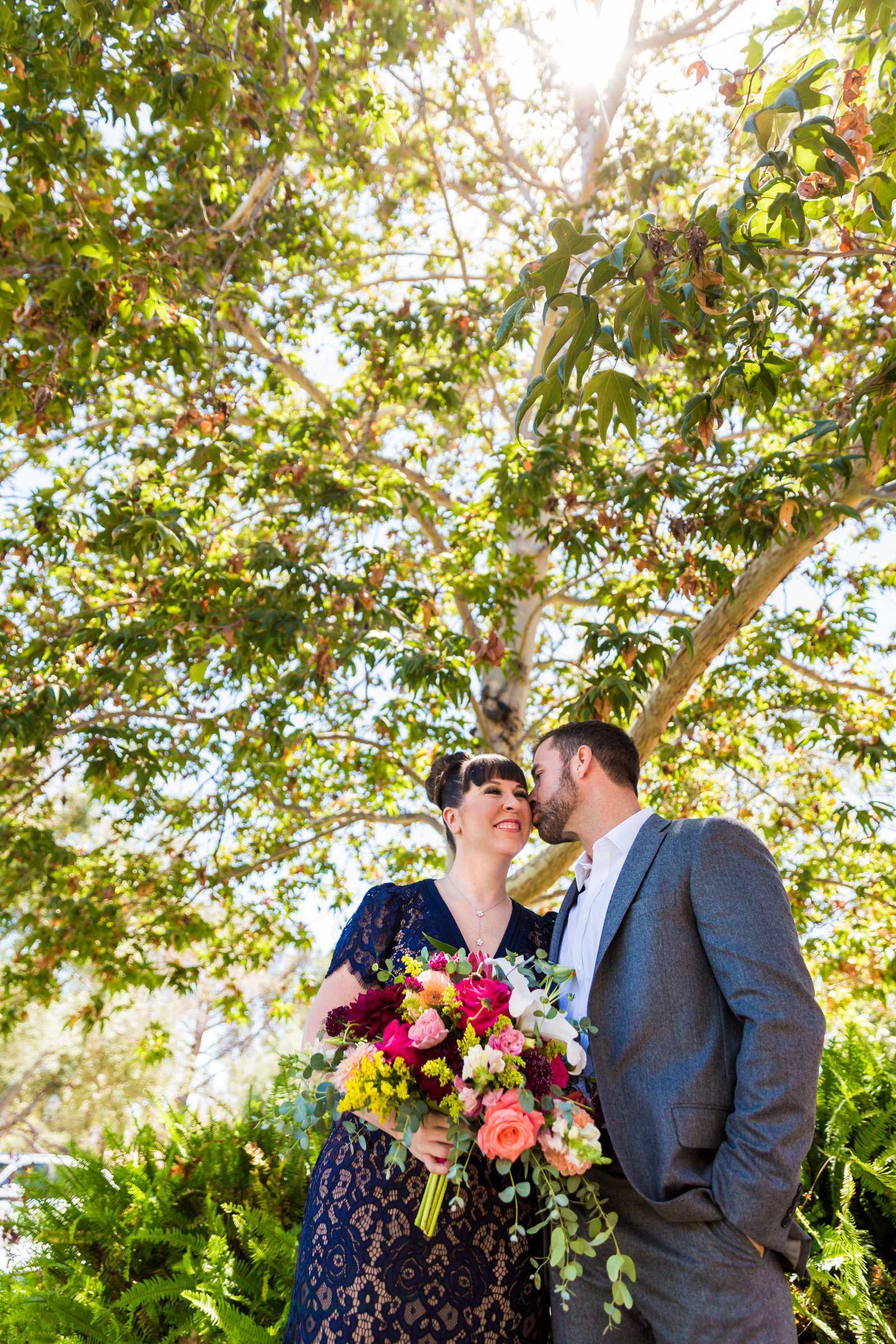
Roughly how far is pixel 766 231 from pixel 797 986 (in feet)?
6.19

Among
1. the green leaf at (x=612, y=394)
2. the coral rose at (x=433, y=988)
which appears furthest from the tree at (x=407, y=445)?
the coral rose at (x=433, y=988)

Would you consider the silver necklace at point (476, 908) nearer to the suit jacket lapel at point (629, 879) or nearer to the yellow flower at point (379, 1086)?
the suit jacket lapel at point (629, 879)

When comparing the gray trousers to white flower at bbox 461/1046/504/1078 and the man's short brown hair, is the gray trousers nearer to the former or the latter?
white flower at bbox 461/1046/504/1078

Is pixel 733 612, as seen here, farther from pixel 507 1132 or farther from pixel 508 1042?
pixel 507 1132

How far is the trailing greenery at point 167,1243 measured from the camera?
392cm

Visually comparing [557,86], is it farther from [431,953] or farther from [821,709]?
[431,953]

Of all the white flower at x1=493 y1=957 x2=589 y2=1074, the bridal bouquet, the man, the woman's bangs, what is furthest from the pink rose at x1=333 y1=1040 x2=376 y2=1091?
the woman's bangs

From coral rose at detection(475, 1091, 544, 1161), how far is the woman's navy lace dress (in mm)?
464

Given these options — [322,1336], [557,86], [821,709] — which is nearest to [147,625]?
[322,1336]

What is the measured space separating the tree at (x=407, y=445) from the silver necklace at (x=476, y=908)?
1.55 meters

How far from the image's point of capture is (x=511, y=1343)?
2521 mm

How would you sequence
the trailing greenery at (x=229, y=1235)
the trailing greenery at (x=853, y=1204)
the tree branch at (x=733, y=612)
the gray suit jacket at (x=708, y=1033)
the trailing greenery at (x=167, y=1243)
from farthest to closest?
the tree branch at (x=733, y=612)
the trailing greenery at (x=167, y=1243)
the trailing greenery at (x=229, y=1235)
the trailing greenery at (x=853, y=1204)
the gray suit jacket at (x=708, y=1033)

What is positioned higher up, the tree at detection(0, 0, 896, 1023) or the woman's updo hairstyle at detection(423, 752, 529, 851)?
the tree at detection(0, 0, 896, 1023)

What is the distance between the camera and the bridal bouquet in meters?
1.97
